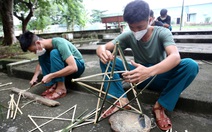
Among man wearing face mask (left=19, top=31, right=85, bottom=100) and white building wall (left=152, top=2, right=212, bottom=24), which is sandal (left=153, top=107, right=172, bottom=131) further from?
white building wall (left=152, top=2, right=212, bottom=24)

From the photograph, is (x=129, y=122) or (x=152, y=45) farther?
(x=152, y=45)

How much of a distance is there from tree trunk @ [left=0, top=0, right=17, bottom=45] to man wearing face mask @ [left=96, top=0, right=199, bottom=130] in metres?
6.94

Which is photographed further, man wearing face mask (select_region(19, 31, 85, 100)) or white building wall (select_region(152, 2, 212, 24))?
white building wall (select_region(152, 2, 212, 24))

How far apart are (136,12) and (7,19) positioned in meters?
7.43

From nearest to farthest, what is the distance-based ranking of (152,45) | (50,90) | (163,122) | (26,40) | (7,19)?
(163,122)
(152,45)
(26,40)
(50,90)
(7,19)

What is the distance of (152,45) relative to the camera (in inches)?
65.7

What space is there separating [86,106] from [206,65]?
2130mm

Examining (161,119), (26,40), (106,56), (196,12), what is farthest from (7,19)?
(196,12)

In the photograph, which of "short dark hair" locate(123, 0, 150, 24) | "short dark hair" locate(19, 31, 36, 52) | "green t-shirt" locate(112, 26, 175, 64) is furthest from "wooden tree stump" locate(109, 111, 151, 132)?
"short dark hair" locate(19, 31, 36, 52)

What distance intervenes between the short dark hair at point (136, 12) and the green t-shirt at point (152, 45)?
0.27 meters

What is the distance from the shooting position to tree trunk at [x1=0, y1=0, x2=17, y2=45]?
693cm

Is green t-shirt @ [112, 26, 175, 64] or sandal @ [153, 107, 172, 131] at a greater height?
green t-shirt @ [112, 26, 175, 64]

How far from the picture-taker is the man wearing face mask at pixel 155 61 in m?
1.30

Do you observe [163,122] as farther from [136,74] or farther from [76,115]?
[76,115]
